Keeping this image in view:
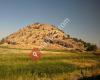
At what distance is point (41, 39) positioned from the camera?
3115 inches

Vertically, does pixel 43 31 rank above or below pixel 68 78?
above

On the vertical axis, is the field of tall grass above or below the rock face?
below

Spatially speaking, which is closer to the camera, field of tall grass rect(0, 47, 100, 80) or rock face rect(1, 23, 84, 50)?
field of tall grass rect(0, 47, 100, 80)

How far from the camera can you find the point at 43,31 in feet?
294

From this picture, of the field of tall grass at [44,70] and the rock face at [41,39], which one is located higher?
the rock face at [41,39]

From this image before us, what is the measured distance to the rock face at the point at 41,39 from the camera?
7369cm

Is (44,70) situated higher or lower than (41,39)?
lower

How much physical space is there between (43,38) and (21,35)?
41.2 feet

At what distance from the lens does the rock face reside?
2901 inches

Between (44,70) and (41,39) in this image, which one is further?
(41,39)

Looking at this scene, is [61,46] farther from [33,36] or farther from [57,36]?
[33,36]

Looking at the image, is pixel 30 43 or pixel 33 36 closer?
pixel 30 43

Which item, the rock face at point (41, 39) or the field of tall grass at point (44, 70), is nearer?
the field of tall grass at point (44, 70)

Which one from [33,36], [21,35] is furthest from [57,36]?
[21,35]
